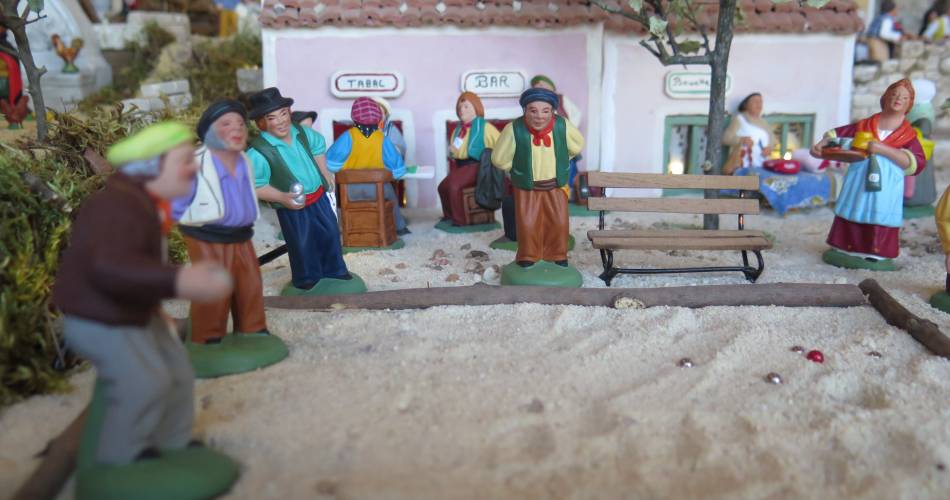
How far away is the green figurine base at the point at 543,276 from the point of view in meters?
5.07

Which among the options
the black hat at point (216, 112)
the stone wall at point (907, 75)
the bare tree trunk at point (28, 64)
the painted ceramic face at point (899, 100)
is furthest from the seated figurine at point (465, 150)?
the stone wall at point (907, 75)

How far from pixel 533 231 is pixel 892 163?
275 centimetres

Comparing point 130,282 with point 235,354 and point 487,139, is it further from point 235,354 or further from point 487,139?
point 487,139

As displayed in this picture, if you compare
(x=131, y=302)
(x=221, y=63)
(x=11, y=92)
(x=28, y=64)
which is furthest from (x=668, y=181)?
(x=221, y=63)

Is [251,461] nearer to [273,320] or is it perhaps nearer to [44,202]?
[273,320]

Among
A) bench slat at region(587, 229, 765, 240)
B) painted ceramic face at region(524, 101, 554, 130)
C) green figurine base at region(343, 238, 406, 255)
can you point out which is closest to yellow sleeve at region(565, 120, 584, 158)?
painted ceramic face at region(524, 101, 554, 130)

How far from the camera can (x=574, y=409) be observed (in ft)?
11.0

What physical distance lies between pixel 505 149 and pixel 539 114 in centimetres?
41

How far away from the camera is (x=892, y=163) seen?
17.9 ft

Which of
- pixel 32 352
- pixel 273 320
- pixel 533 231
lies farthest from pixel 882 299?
pixel 32 352

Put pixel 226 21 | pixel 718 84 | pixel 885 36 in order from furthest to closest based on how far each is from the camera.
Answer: pixel 226 21
pixel 885 36
pixel 718 84

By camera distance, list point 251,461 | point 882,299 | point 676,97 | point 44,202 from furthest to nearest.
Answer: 1. point 676,97
2. point 882,299
3. point 44,202
4. point 251,461

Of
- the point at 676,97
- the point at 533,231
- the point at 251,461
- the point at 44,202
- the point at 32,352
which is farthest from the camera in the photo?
the point at 676,97

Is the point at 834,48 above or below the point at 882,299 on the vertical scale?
above
